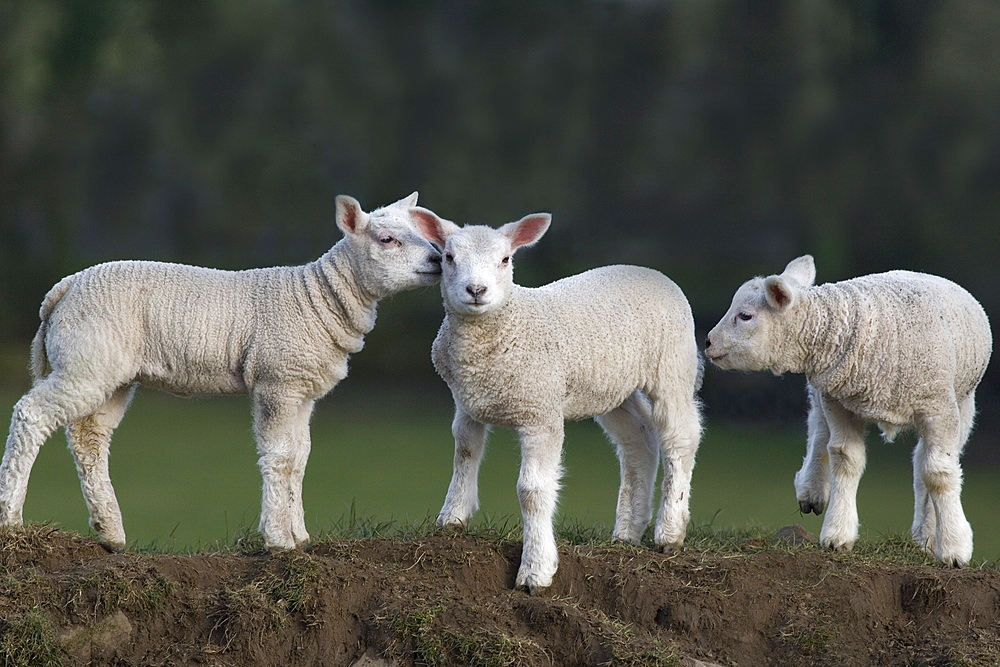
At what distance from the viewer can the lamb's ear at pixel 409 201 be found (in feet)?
28.8

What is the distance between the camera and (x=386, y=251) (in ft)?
27.6

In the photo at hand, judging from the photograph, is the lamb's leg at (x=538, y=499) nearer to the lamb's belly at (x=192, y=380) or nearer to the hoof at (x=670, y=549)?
the hoof at (x=670, y=549)

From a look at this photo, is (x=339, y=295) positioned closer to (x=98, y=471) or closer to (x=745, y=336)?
(x=98, y=471)

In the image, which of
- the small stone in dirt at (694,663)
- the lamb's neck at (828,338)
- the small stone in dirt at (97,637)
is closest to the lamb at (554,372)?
the lamb's neck at (828,338)

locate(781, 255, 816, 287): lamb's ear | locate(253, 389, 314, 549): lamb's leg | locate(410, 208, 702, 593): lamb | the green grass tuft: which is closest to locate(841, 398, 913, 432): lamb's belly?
locate(781, 255, 816, 287): lamb's ear

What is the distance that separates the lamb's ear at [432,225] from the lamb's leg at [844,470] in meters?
3.40

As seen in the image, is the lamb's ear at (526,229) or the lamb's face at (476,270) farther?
the lamb's ear at (526,229)

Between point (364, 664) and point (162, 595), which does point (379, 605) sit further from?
point (162, 595)

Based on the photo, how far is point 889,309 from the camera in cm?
906

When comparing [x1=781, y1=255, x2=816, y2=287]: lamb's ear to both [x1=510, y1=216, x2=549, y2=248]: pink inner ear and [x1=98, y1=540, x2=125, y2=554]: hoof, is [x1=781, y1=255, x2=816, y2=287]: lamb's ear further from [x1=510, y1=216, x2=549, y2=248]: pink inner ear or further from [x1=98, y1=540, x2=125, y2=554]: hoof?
[x1=98, y1=540, x2=125, y2=554]: hoof

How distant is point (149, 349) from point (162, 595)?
1.71 m

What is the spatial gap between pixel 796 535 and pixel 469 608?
3.84 meters

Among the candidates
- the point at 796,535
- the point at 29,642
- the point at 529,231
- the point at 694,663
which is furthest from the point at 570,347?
the point at 29,642

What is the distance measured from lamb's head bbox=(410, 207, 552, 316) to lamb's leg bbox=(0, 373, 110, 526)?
99.5 inches
